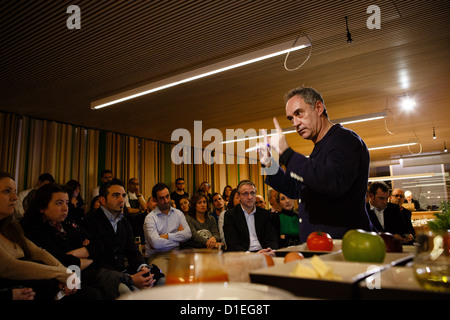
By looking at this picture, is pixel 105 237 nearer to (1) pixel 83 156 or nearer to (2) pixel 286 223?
(2) pixel 286 223

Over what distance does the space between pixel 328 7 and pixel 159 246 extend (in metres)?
2.96

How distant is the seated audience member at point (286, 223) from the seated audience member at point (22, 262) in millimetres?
2421

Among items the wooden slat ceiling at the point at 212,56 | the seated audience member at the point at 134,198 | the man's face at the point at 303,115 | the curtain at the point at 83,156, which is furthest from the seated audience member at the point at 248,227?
the curtain at the point at 83,156

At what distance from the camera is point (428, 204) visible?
13086 mm

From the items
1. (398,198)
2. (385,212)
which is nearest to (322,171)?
(385,212)

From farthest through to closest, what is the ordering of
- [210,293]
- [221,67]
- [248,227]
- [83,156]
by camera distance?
[83,156] < [221,67] < [248,227] < [210,293]

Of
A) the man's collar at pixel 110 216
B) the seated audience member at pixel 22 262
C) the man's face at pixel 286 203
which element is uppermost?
the man's face at pixel 286 203

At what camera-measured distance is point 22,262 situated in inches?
75.9

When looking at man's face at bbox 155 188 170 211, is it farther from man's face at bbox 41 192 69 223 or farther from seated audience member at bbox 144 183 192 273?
A: man's face at bbox 41 192 69 223

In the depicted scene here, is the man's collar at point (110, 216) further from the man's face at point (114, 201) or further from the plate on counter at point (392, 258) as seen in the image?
the plate on counter at point (392, 258)

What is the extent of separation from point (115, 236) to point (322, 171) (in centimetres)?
229

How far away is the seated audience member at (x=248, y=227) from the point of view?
3.33m

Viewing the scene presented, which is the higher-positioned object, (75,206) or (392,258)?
(75,206)

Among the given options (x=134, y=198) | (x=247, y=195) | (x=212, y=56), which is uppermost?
(x=212, y=56)
